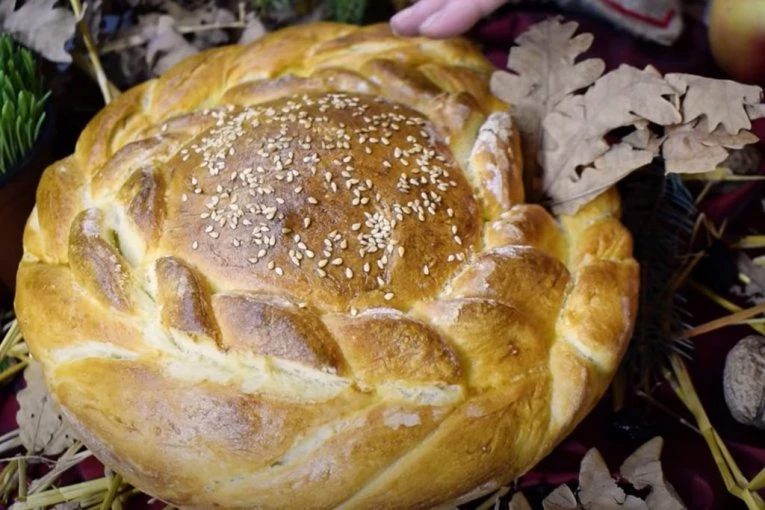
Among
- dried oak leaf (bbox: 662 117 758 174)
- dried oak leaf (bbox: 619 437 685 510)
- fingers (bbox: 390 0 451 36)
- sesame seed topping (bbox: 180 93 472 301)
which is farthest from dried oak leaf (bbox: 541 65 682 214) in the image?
dried oak leaf (bbox: 619 437 685 510)

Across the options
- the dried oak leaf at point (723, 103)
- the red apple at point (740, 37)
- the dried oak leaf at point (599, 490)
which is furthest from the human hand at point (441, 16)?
the dried oak leaf at point (599, 490)

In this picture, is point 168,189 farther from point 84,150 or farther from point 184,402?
point 184,402

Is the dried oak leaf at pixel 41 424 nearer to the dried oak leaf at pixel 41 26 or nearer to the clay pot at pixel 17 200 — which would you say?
the clay pot at pixel 17 200

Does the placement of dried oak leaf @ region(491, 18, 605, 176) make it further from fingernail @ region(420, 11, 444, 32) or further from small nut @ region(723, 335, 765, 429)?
small nut @ region(723, 335, 765, 429)

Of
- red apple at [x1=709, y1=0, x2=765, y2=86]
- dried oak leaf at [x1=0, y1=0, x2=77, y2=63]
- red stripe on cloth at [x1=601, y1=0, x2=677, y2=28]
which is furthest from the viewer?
red stripe on cloth at [x1=601, y1=0, x2=677, y2=28]

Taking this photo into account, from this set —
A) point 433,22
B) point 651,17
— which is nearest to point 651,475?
point 433,22

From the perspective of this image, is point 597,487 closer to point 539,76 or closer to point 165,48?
point 539,76
